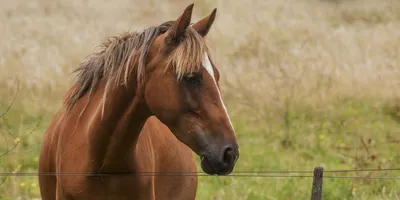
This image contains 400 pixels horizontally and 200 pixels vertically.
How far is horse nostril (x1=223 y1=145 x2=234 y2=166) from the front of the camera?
13.5 feet

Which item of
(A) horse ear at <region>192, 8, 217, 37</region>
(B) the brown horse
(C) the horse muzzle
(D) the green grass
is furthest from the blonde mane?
(D) the green grass

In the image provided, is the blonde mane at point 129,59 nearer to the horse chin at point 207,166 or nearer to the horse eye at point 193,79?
the horse eye at point 193,79

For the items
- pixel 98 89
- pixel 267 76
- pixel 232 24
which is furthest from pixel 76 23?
pixel 98 89

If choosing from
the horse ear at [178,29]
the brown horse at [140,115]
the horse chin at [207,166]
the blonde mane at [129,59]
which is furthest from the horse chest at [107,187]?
the horse ear at [178,29]

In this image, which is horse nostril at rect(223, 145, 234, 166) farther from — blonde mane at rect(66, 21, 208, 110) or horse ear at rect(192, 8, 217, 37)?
horse ear at rect(192, 8, 217, 37)

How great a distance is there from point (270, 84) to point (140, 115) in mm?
8000

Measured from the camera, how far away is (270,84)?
12430 millimetres

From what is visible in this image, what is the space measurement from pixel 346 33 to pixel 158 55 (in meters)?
11.3

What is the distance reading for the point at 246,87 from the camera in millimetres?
12320

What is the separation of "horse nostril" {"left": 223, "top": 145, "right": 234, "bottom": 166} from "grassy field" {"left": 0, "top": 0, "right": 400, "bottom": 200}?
388 cm

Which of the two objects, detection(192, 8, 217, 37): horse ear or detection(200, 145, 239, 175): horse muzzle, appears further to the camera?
detection(192, 8, 217, 37): horse ear

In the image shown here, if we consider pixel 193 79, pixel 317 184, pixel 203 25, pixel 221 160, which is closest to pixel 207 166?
pixel 221 160

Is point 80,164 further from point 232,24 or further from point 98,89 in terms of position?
point 232,24

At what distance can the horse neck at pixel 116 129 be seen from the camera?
179 inches
